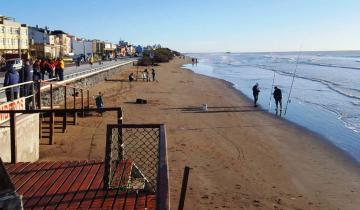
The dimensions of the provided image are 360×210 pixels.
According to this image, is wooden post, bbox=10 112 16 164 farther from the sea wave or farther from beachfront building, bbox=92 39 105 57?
beachfront building, bbox=92 39 105 57

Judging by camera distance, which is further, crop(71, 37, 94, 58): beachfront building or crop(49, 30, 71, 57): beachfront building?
crop(71, 37, 94, 58): beachfront building

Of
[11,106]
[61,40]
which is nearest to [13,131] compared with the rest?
[11,106]

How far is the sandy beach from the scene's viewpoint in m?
9.59

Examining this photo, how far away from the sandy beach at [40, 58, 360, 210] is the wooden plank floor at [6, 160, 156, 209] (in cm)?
254

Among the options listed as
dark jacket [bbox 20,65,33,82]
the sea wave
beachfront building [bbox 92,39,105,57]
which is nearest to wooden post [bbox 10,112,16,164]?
dark jacket [bbox 20,65,33,82]

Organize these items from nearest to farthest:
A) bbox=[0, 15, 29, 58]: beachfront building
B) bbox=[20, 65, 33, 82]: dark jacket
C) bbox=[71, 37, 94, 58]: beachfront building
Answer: bbox=[20, 65, 33, 82]: dark jacket → bbox=[0, 15, 29, 58]: beachfront building → bbox=[71, 37, 94, 58]: beachfront building

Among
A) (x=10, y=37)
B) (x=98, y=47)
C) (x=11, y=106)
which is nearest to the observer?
(x=11, y=106)

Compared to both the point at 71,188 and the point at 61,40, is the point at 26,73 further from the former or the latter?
the point at 61,40

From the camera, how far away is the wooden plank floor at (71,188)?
5.10m

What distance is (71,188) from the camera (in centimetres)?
571

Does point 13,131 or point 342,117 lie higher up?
point 13,131

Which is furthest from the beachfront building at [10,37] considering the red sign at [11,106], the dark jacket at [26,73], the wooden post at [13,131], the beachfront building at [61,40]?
the wooden post at [13,131]

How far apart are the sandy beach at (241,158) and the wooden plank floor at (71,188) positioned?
254 cm

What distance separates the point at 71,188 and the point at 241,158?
7.90 metres
